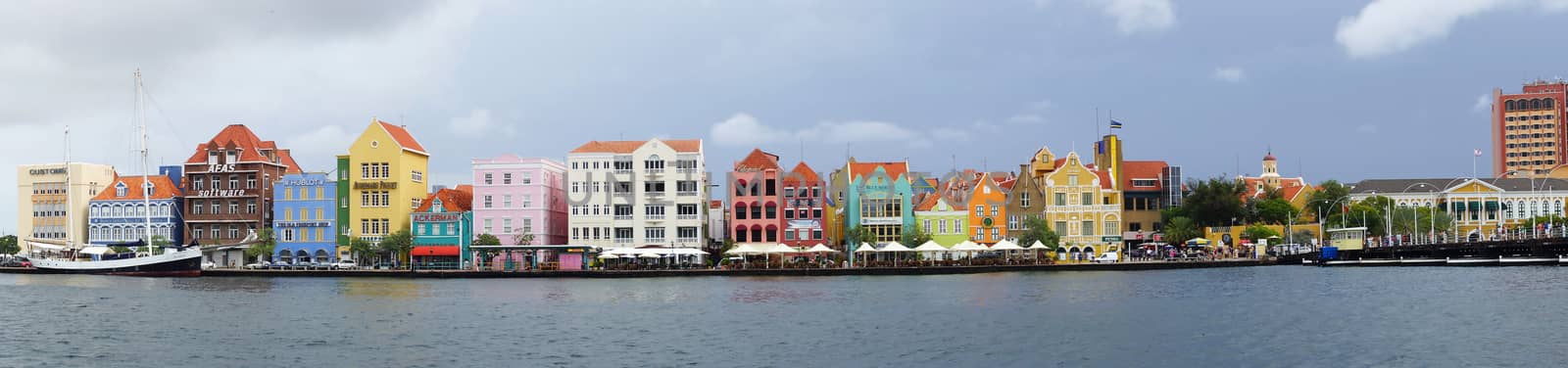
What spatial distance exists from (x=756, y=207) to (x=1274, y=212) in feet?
176

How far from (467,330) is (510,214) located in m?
65.8

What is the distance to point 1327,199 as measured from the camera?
13688 cm

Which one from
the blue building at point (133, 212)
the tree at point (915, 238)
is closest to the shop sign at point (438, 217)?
the blue building at point (133, 212)

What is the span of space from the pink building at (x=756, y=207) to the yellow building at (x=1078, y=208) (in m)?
26.4

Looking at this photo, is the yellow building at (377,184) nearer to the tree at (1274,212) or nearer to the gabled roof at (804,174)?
the gabled roof at (804,174)

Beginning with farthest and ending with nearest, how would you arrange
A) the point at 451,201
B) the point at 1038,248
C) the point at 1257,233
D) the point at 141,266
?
the point at 1257,233, the point at 451,201, the point at 141,266, the point at 1038,248

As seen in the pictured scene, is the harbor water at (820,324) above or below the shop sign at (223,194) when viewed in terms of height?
below

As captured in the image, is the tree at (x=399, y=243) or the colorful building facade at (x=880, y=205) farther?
the colorful building facade at (x=880, y=205)

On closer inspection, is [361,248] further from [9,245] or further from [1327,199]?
[1327,199]

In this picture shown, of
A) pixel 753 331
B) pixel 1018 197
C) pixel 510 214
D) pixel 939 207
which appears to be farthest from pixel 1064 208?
pixel 753 331

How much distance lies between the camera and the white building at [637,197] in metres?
115

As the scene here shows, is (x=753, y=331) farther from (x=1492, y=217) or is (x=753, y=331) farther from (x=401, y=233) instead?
(x=1492, y=217)

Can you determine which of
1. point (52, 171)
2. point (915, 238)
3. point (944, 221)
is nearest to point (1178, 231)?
point (944, 221)

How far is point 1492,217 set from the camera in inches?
5684
